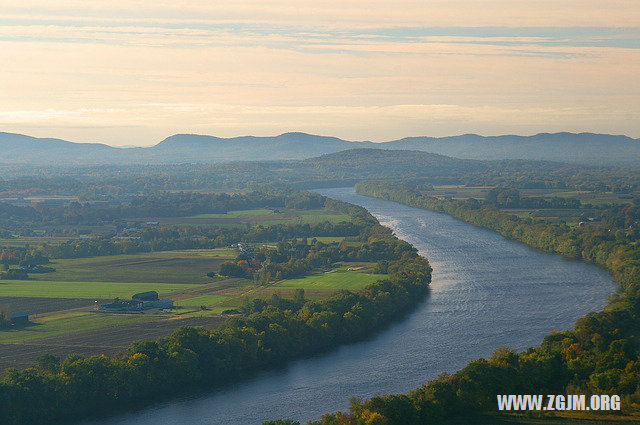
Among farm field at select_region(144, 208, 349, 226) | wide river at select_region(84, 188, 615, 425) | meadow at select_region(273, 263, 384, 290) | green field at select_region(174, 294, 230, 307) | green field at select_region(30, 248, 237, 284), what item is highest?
farm field at select_region(144, 208, 349, 226)

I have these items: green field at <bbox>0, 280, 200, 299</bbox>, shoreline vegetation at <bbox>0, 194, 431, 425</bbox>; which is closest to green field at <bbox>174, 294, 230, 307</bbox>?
green field at <bbox>0, 280, 200, 299</bbox>

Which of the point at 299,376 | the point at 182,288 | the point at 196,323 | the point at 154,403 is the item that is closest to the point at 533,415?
the point at 299,376

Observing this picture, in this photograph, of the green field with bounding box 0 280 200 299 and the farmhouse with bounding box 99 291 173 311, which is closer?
the farmhouse with bounding box 99 291 173 311

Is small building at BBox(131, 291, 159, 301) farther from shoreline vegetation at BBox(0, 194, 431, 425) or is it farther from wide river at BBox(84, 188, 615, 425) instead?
wide river at BBox(84, 188, 615, 425)

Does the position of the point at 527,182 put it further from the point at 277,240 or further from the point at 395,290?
the point at 395,290

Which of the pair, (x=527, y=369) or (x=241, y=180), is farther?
(x=241, y=180)

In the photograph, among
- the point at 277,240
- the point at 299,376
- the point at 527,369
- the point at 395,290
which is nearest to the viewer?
the point at 527,369
